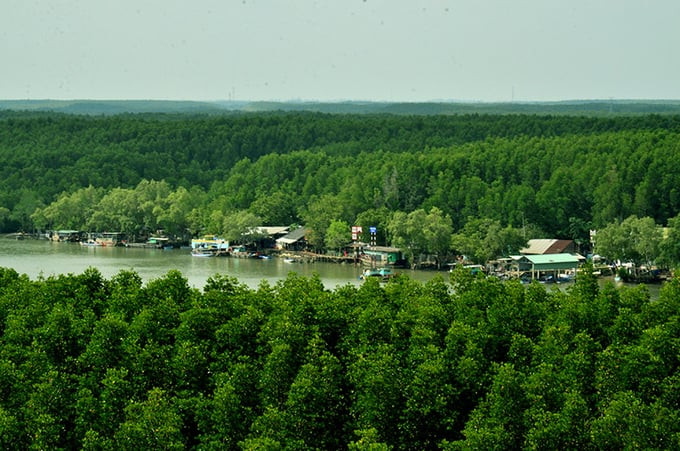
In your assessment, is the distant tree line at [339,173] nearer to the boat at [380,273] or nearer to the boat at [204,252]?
the boat at [204,252]

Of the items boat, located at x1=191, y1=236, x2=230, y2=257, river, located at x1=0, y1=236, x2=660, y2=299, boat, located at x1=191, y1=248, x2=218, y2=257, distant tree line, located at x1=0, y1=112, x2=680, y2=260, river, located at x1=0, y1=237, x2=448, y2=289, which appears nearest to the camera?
river, located at x1=0, y1=236, x2=660, y2=299

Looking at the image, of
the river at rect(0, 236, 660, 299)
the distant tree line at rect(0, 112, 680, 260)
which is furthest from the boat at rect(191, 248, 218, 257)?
the distant tree line at rect(0, 112, 680, 260)

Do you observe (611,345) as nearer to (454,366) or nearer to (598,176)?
(454,366)

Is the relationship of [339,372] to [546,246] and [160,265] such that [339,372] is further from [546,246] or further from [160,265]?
[546,246]

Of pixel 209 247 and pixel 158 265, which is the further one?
pixel 209 247

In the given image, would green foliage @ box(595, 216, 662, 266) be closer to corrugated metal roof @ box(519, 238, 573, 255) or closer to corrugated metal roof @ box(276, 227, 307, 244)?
corrugated metal roof @ box(519, 238, 573, 255)

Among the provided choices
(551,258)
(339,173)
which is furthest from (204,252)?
(551,258)

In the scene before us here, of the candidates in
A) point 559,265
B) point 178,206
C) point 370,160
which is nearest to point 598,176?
point 559,265
